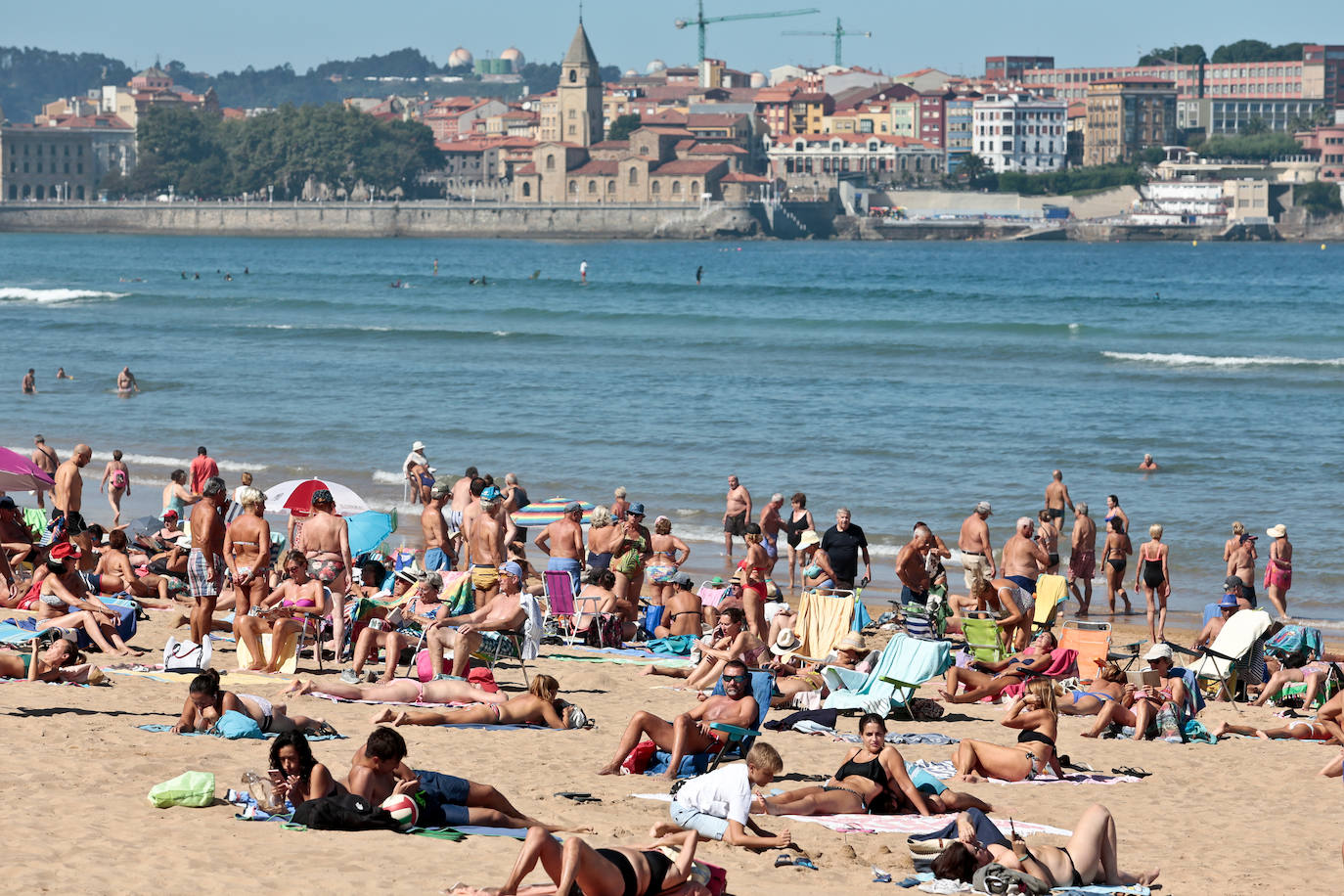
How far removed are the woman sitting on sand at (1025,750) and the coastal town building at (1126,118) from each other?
13968cm

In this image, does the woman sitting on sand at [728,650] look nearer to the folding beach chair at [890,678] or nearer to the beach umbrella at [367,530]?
the folding beach chair at [890,678]

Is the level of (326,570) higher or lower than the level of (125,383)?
lower

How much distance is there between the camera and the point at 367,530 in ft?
35.2

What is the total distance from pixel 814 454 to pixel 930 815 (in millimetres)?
13822

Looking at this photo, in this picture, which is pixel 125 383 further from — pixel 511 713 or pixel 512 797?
pixel 512 797

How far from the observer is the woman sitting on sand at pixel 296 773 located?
586 centimetres

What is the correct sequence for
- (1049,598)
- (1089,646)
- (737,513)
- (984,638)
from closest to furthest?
(1089,646)
(984,638)
(1049,598)
(737,513)

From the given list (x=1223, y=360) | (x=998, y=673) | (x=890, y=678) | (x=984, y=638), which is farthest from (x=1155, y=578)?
(x=1223, y=360)

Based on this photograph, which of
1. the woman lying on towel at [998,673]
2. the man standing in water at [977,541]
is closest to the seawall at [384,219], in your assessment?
the man standing in water at [977,541]

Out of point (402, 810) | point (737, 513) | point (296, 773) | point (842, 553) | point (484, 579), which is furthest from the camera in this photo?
point (737, 513)

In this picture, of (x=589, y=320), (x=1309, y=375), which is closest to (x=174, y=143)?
Answer: (x=589, y=320)

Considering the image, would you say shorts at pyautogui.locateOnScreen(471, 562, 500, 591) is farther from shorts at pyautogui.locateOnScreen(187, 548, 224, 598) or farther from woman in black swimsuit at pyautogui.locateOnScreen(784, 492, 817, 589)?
woman in black swimsuit at pyautogui.locateOnScreen(784, 492, 817, 589)

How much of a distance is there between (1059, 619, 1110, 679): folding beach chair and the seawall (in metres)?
105

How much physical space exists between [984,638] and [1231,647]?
1.38 m
